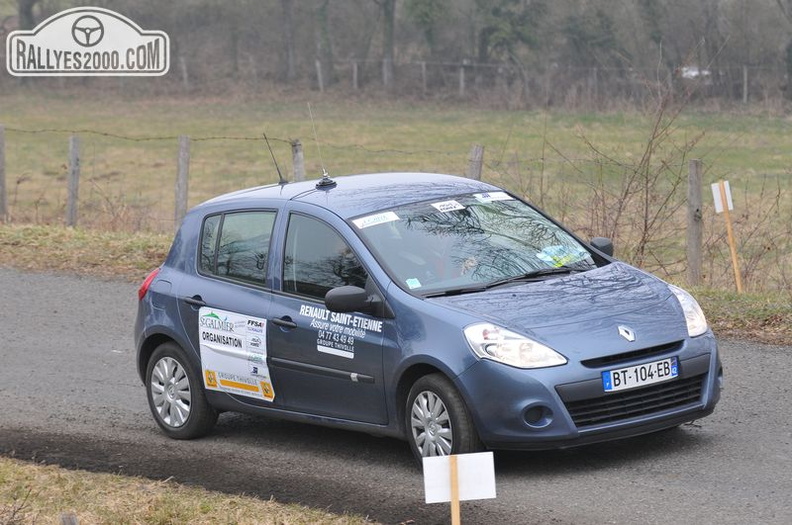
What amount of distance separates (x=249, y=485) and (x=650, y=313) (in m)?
2.42

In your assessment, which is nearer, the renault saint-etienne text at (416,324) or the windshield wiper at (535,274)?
the renault saint-etienne text at (416,324)

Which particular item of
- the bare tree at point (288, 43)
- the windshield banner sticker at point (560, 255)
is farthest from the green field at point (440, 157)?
the windshield banner sticker at point (560, 255)

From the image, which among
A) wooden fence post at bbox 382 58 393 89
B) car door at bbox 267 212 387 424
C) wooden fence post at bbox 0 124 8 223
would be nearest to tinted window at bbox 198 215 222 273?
car door at bbox 267 212 387 424

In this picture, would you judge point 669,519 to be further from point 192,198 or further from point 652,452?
point 192,198

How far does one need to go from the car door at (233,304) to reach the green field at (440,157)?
20.9ft

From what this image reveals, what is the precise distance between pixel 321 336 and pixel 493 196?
5.33ft

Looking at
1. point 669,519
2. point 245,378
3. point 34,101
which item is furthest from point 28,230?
point 34,101

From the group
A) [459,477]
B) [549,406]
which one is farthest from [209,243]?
[459,477]

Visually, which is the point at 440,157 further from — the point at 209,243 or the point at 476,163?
the point at 209,243

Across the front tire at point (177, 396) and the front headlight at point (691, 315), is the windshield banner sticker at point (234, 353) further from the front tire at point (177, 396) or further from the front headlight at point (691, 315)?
the front headlight at point (691, 315)

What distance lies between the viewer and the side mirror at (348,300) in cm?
756

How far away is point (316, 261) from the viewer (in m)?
8.20

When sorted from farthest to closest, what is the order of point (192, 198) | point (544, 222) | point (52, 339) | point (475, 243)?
point (192, 198) → point (52, 339) → point (544, 222) → point (475, 243)

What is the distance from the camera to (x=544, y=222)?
8734 millimetres
